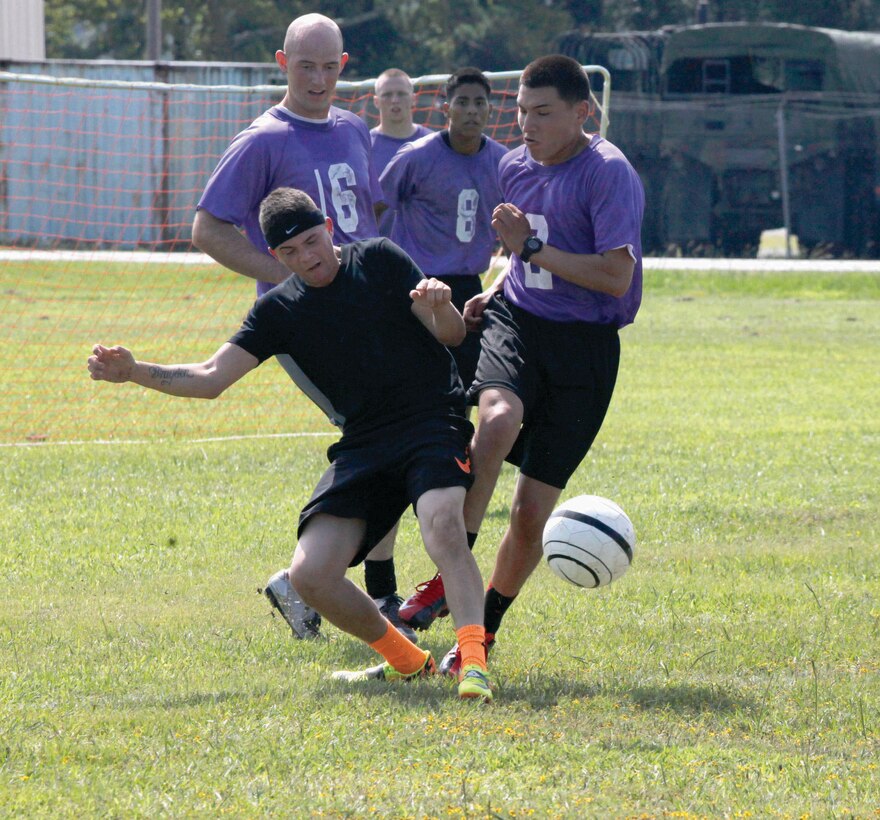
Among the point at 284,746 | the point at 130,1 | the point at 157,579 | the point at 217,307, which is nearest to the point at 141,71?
the point at 217,307

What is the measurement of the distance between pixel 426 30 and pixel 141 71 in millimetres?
19799

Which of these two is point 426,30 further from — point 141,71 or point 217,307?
point 217,307

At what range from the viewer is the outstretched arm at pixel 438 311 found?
16.4ft

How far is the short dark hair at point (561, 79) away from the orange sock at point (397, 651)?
202 cm

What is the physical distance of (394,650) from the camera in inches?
202

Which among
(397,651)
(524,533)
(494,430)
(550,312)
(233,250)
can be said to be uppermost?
(233,250)

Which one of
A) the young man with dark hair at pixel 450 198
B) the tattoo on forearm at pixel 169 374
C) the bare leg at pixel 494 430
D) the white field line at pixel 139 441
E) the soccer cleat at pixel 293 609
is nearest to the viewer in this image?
the tattoo on forearm at pixel 169 374

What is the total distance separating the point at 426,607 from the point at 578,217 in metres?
1.61

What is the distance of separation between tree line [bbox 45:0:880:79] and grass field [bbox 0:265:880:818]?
34617 millimetres

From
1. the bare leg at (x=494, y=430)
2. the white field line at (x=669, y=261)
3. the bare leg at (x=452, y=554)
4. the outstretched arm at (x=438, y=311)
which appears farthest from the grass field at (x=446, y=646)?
the white field line at (x=669, y=261)

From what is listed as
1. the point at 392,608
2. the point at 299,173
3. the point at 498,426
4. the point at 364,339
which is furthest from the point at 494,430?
the point at 299,173

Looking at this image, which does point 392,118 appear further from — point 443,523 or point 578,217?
point 443,523

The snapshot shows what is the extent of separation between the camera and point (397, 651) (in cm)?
513

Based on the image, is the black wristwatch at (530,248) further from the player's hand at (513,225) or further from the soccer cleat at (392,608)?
the soccer cleat at (392,608)
